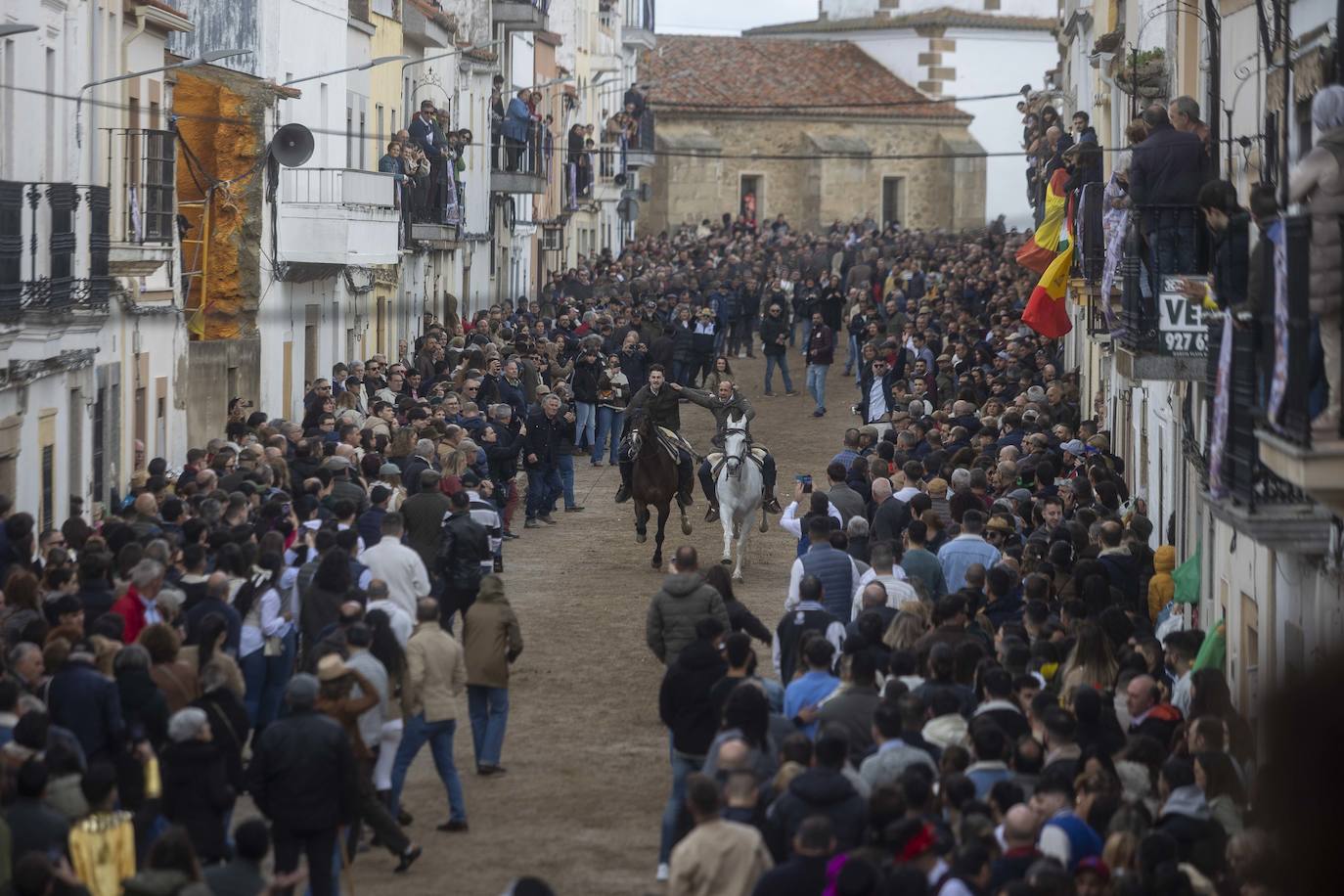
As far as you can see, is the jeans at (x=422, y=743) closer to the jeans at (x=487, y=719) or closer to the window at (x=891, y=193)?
the jeans at (x=487, y=719)

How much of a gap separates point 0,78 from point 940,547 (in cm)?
958

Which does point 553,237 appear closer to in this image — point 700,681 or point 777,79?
point 777,79

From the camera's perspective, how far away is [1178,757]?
364 inches

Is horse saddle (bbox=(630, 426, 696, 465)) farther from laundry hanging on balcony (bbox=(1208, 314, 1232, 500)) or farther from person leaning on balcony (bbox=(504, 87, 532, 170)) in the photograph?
person leaning on balcony (bbox=(504, 87, 532, 170))

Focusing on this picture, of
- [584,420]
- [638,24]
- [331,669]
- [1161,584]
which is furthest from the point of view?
[638,24]

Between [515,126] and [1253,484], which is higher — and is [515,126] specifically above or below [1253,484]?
above

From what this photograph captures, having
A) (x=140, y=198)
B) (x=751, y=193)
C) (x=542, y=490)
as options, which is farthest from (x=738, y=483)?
(x=751, y=193)

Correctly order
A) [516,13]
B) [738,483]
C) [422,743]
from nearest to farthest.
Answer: [422,743] → [738,483] → [516,13]

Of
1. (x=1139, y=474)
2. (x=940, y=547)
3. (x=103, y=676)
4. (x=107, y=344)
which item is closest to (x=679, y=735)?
(x=103, y=676)

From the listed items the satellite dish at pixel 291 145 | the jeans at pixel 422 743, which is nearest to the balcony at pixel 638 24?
the satellite dish at pixel 291 145

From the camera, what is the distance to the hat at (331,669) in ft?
35.1

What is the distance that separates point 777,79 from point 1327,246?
7147 cm

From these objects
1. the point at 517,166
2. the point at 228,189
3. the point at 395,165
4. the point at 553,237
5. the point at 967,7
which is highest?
the point at 967,7

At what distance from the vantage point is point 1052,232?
2395 cm
